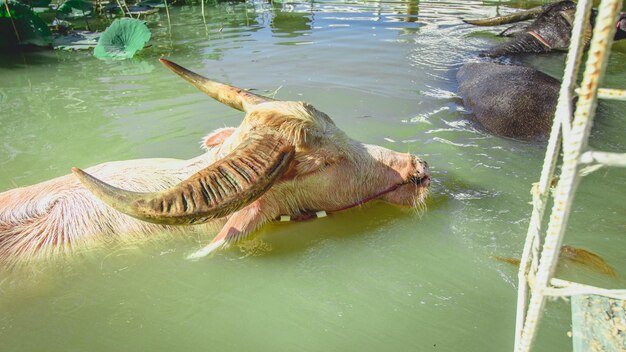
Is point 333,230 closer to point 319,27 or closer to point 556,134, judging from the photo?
point 556,134

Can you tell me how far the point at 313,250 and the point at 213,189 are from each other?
36.2 inches

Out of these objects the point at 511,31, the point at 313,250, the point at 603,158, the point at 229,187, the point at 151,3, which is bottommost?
the point at 313,250

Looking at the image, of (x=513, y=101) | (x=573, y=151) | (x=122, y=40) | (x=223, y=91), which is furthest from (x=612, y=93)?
(x=122, y=40)

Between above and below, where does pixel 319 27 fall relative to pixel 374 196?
above

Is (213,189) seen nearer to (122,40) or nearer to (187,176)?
(187,176)

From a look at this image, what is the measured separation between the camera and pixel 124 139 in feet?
13.0

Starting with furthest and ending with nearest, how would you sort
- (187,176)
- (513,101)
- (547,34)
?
(547,34)
(513,101)
(187,176)

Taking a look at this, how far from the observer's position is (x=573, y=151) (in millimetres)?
942

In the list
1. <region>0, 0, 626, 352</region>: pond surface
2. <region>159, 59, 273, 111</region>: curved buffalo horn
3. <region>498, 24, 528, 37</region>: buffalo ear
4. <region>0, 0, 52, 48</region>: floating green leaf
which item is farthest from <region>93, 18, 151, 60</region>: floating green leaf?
<region>498, 24, 528, 37</region>: buffalo ear

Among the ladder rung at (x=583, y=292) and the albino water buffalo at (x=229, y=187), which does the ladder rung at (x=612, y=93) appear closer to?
the ladder rung at (x=583, y=292)

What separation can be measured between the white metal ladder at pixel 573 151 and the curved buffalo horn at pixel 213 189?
1.12 m

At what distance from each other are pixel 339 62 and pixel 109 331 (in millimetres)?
5151

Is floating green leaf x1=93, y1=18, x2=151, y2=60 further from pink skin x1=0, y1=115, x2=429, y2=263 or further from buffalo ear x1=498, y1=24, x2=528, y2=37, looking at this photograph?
buffalo ear x1=498, y1=24, x2=528, y2=37

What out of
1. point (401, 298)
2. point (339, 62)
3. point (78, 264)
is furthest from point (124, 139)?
point (339, 62)
